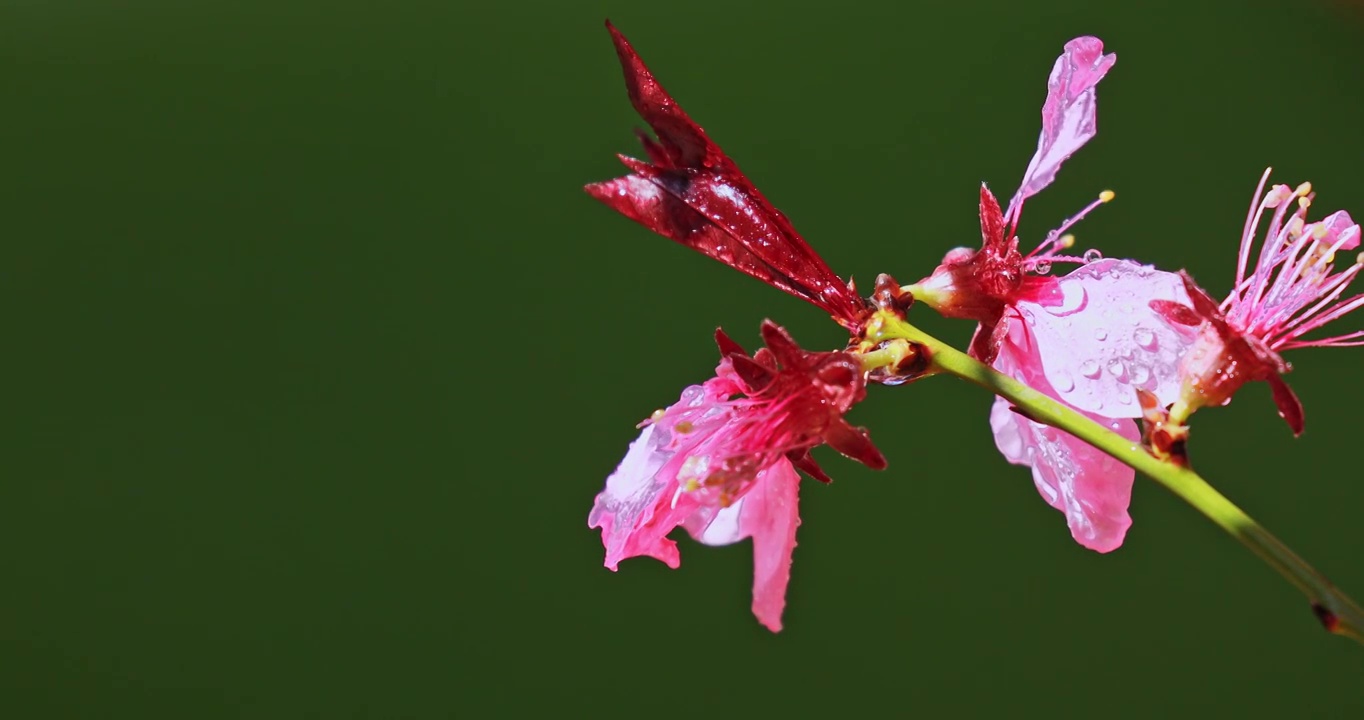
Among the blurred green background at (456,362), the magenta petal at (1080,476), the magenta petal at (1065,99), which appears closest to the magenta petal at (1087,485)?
the magenta petal at (1080,476)

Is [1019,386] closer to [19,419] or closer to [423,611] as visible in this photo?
[423,611]

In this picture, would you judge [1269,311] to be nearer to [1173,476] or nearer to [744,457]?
[1173,476]

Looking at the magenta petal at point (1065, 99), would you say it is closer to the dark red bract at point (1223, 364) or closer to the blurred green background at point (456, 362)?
the dark red bract at point (1223, 364)

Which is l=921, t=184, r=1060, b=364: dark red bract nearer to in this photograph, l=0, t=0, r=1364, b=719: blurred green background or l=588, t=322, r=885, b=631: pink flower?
l=588, t=322, r=885, b=631: pink flower

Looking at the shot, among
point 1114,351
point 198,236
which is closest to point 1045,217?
point 198,236

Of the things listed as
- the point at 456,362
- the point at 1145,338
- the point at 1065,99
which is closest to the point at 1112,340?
the point at 1145,338

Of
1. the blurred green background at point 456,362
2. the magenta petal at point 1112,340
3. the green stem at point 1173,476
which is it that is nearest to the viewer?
the green stem at point 1173,476
